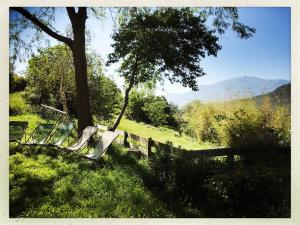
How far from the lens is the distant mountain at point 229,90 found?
31.3 ft

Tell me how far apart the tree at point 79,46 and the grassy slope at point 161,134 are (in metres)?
1.22

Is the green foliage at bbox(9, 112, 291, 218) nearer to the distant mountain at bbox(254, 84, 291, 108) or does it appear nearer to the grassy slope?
the distant mountain at bbox(254, 84, 291, 108)

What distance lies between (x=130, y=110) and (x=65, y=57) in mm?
3112

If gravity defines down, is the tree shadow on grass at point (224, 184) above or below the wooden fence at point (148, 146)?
below

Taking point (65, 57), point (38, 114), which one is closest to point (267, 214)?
point (65, 57)

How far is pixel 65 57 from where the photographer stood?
1328cm

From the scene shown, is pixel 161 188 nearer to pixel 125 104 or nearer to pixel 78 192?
pixel 78 192

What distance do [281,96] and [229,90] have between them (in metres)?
1.34

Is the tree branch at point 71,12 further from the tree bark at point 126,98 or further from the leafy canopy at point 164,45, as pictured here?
the tree bark at point 126,98

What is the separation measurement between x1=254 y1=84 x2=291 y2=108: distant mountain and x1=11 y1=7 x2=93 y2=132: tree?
4.37 m

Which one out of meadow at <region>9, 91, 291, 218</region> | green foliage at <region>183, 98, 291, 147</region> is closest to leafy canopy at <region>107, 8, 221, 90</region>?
green foliage at <region>183, 98, 291, 147</region>

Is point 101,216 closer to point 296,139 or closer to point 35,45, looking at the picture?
point 296,139

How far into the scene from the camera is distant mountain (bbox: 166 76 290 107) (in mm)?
9531

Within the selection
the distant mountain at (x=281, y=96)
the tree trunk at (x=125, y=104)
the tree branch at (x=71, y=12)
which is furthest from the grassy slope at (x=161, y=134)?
the tree branch at (x=71, y=12)
